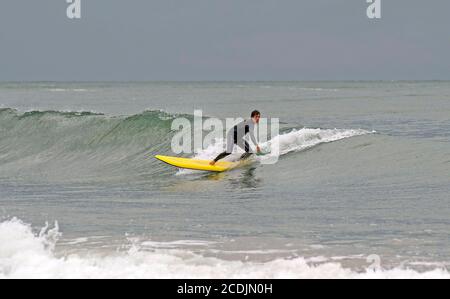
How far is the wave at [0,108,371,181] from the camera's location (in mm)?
21625

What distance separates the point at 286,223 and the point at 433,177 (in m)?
5.51

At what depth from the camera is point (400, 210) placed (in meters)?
12.1

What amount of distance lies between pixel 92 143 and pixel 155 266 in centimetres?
2041

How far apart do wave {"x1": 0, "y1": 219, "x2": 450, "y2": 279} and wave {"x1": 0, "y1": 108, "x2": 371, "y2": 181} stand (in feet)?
33.0

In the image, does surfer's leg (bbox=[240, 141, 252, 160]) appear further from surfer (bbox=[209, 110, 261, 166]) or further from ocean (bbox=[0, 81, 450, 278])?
ocean (bbox=[0, 81, 450, 278])

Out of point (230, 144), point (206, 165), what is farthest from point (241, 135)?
point (206, 165)

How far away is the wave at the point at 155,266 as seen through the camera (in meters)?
8.16

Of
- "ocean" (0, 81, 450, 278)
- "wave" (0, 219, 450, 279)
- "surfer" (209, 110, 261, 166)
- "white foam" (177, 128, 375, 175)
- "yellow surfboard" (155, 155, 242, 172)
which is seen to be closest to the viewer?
"wave" (0, 219, 450, 279)

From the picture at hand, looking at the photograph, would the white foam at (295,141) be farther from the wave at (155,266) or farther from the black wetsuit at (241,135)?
the wave at (155,266)

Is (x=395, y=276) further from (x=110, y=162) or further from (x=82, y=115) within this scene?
(x=82, y=115)

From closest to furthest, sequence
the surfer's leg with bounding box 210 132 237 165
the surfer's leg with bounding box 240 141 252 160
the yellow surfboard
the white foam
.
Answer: the surfer's leg with bounding box 210 132 237 165, the surfer's leg with bounding box 240 141 252 160, the yellow surfboard, the white foam

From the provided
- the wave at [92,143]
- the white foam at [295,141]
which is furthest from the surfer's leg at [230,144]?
the white foam at [295,141]

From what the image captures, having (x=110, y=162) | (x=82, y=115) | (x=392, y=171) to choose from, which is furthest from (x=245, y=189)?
(x=82, y=115)

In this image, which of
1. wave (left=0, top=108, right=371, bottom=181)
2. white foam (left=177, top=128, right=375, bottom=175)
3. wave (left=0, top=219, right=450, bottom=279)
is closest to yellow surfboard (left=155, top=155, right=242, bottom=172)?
wave (left=0, top=108, right=371, bottom=181)
